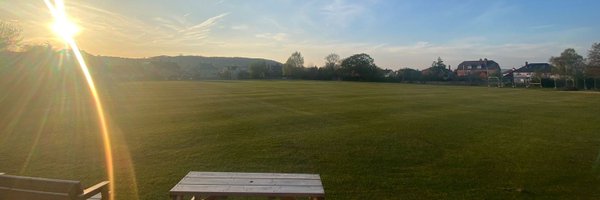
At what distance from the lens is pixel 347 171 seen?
966 cm

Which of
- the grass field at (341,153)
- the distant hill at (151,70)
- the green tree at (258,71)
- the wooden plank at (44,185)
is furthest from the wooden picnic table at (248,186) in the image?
the green tree at (258,71)

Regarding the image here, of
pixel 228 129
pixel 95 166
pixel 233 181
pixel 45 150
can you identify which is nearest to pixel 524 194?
pixel 233 181

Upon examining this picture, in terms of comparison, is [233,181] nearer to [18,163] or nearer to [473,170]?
[473,170]

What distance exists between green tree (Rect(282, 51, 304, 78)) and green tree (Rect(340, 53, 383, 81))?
439 inches

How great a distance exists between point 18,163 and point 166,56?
172 m

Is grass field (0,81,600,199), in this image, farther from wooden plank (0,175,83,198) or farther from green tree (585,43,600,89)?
green tree (585,43,600,89)

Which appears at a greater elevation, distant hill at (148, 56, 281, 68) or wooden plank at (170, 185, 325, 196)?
distant hill at (148, 56, 281, 68)

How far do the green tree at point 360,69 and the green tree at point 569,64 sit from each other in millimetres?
35814

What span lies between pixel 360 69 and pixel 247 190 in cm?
11145

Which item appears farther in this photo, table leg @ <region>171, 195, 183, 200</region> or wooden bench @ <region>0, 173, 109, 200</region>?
table leg @ <region>171, 195, 183, 200</region>

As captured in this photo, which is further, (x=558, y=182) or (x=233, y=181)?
(x=558, y=182)

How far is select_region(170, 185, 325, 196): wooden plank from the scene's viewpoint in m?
4.89

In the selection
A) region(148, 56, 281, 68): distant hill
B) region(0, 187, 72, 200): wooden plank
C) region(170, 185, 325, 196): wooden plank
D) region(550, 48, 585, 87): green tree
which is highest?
region(148, 56, 281, 68): distant hill

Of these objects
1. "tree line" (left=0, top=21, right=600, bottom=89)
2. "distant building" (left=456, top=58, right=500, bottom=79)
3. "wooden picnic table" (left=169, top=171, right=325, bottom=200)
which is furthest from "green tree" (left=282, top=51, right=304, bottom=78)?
"wooden picnic table" (left=169, top=171, right=325, bottom=200)
